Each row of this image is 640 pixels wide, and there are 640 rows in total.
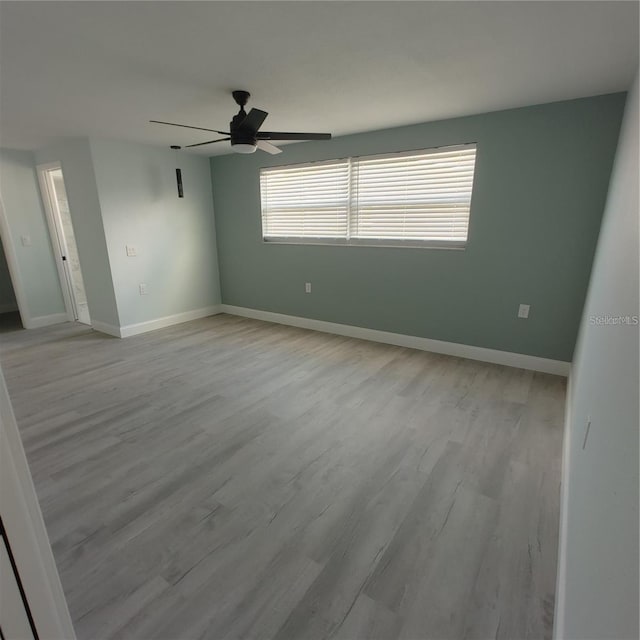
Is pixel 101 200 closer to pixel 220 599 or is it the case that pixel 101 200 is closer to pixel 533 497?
pixel 220 599

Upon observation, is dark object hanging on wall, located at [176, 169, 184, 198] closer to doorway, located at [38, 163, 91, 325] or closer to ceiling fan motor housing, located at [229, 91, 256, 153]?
doorway, located at [38, 163, 91, 325]

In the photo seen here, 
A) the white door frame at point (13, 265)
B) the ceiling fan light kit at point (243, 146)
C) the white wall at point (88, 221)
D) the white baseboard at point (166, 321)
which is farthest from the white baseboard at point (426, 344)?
the white door frame at point (13, 265)

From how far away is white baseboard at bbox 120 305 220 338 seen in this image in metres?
4.39

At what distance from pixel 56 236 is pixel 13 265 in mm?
624

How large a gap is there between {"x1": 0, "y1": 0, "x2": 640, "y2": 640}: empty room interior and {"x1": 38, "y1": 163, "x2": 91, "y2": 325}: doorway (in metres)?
0.05

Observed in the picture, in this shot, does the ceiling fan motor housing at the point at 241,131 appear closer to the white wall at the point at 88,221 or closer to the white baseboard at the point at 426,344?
the white wall at the point at 88,221

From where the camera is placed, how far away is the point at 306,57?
200 cm

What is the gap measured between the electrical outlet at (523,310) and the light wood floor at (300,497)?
1.74 feet

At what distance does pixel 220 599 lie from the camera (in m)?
1.30

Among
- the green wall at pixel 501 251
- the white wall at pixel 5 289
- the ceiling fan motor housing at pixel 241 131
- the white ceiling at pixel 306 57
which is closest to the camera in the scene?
the white ceiling at pixel 306 57

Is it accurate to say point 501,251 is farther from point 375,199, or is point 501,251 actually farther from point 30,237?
point 30,237

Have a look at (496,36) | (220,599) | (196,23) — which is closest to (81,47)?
(196,23)

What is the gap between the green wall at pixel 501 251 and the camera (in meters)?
2.77

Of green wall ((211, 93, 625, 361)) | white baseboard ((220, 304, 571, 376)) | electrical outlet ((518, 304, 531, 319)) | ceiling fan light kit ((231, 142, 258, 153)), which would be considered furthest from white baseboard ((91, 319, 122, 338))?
electrical outlet ((518, 304, 531, 319))
